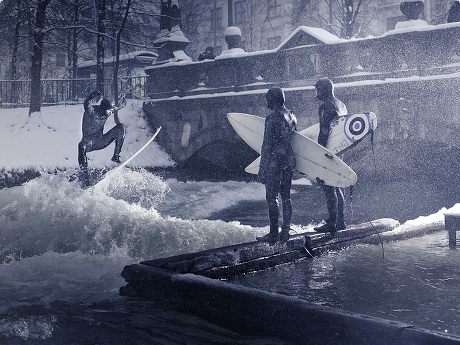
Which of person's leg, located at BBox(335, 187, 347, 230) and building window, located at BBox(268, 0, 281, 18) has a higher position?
building window, located at BBox(268, 0, 281, 18)

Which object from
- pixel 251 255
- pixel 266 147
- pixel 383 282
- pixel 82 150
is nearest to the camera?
pixel 383 282

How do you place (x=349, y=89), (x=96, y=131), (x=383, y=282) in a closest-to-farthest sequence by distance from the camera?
(x=383, y=282) → (x=96, y=131) → (x=349, y=89)

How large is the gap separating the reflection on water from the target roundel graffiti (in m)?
1.46

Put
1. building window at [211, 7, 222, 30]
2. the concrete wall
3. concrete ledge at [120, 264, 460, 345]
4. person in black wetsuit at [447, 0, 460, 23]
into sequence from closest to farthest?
concrete ledge at [120, 264, 460, 345] → the concrete wall → person in black wetsuit at [447, 0, 460, 23] → building window at [211, 7, 222, 30]

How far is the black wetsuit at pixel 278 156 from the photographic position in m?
5.99

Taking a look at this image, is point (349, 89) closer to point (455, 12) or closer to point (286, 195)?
point (455, 12)

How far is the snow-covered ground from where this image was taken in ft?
61.6

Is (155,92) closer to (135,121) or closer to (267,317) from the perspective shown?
(135,121)

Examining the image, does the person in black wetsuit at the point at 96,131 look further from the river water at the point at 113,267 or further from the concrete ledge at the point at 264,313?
the concrete ledge at the point at 264,313

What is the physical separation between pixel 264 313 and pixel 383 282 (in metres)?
2.04

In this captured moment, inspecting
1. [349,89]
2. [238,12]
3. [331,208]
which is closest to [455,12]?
[349,89]

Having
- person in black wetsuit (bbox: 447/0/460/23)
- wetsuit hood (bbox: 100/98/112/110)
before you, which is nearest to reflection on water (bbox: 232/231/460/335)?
wetsuit hood (bbox: 100/98/112/110)

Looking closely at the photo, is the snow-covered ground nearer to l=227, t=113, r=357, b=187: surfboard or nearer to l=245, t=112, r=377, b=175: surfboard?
l=245, t=112, r=377, b=175: surfboard

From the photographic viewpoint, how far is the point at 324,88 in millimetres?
6781
